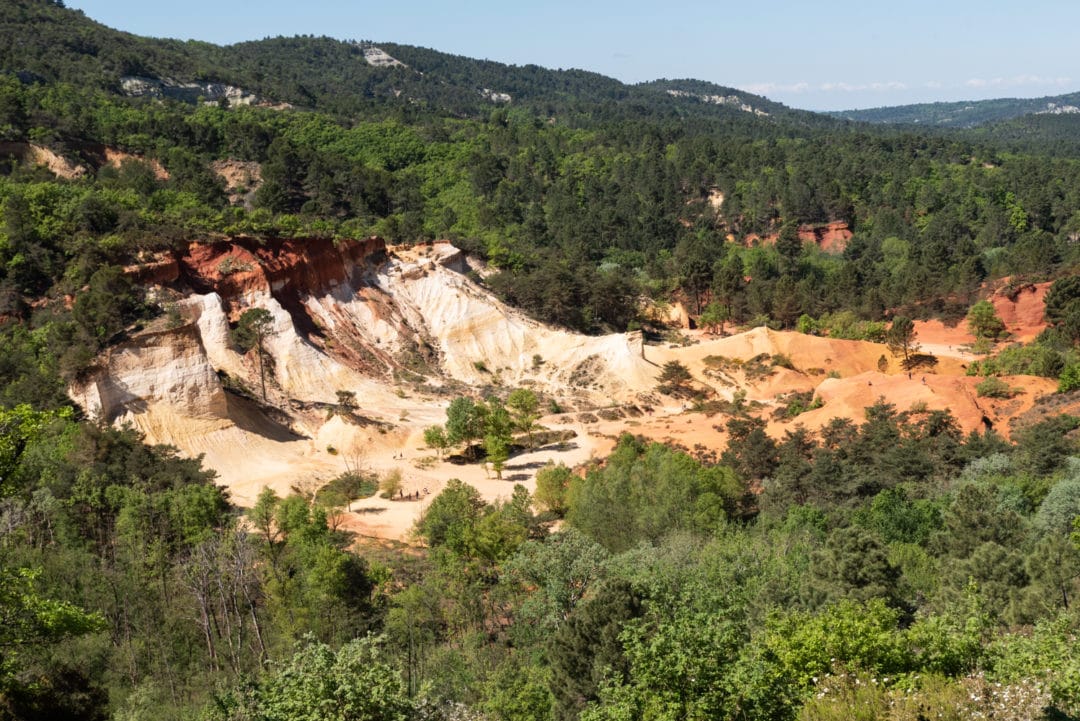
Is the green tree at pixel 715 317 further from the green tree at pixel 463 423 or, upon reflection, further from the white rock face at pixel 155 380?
the white rock face at pixel 155 380

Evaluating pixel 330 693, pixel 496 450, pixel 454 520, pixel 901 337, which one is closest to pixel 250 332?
pixel 496 450

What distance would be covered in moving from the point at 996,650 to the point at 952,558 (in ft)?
30.5

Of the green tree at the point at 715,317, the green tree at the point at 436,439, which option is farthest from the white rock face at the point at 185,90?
the green tree at the point at 436,439

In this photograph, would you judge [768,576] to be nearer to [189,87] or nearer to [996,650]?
[996,650]

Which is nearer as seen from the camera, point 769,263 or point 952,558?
point 952,558

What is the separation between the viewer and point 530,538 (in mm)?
32656

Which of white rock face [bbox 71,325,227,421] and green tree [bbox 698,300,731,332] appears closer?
white rock face [bbox 71,325,227,421]

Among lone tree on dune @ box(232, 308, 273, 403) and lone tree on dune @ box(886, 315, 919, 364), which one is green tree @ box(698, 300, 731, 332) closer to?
lone tree on dune @ box(886, 315, 919, 364)

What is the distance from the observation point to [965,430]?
134ft

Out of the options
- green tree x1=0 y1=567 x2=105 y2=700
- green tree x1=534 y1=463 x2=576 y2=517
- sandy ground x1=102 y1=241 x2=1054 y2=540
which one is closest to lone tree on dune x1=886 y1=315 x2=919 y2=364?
sandy ground x1=102 y1=241 x2=1054 y2=540

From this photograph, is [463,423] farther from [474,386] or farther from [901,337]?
Result: [901,337]

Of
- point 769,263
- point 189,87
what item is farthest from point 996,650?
point 189,87

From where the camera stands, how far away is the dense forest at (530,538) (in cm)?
1284

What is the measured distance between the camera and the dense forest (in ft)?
42.1
